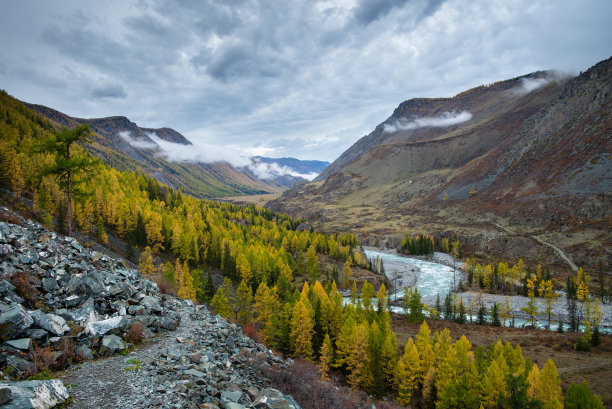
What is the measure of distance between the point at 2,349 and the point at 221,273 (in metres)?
79.1

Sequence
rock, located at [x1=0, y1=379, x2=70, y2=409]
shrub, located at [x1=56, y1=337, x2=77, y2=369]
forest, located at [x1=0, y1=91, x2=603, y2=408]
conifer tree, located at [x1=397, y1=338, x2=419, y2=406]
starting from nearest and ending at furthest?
1. rock, located at [x1=0, y1=379, x2=70, y2=409]
2. shrub, located at [x1=56, y1=337, x2=77, y2=369]
3. forest, located at [x1=0, y1=91, x2=603, y2=408]
4. conifer tree, located at [x1=397, y1=338, x2=419, y2=406]

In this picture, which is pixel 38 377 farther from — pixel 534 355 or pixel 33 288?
pixel 534 355

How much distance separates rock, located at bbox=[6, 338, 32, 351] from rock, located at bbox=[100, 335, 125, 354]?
308 cm

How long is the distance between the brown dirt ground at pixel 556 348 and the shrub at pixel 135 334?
191 feet

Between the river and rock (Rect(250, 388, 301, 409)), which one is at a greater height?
rock (Rect(250, 388, 301, 409))

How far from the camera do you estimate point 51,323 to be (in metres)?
→ 13.5

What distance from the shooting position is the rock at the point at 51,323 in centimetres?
1318

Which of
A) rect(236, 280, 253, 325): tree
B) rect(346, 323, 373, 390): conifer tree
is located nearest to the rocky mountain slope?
rect(346, 323, 373, 390): conifer tree

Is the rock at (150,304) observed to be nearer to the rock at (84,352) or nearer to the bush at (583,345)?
the rock at (84,352)

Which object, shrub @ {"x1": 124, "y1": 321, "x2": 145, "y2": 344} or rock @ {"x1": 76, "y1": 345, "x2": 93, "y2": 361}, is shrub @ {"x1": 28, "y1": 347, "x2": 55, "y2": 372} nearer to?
rock @ {"x1": 76, "y1": 345, "x2": 93, "y2": 361}

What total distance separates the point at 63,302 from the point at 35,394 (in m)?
9.76

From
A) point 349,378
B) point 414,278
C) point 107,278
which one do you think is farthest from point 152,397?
point 414,278

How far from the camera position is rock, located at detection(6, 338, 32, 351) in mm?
11594

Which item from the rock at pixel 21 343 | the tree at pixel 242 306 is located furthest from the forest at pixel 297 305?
the rock at pixel 21 343
